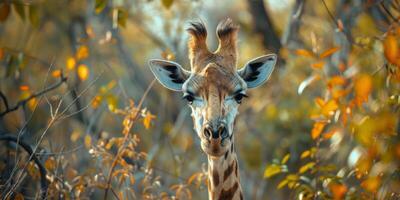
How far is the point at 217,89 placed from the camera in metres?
5.68

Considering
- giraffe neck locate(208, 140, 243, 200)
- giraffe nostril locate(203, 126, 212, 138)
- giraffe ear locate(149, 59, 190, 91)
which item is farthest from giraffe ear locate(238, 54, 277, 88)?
giraffe nostril locate(203, 126, 212, 138)

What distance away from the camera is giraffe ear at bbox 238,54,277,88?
643cm

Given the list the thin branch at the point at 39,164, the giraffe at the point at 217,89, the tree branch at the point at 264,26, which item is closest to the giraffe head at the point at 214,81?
the giraffe at the point at 217,89

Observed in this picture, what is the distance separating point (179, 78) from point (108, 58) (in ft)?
33.0

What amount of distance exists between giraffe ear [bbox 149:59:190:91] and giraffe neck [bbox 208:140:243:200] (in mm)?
991

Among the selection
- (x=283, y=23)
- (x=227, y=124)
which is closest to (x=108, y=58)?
(x=283, y=23)

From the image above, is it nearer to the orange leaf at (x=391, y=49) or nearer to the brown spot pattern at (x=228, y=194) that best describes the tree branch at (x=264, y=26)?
the brown spot pattern at (x=228, y=194)

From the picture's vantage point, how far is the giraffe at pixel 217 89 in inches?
212

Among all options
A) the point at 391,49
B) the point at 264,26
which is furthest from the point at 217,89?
the point at 264,26

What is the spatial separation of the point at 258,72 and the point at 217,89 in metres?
0.91

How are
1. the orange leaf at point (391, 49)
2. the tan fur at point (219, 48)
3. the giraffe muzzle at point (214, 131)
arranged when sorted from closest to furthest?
the orange leaf at point (391, 49) < the giraffe muzzle at point (214, 131) < the tan fur at point (219, 48)

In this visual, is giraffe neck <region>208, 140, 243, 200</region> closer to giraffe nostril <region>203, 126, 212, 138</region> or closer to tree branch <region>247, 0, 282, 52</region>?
giraffe nostril <region>203, 126, 212, 138</region>

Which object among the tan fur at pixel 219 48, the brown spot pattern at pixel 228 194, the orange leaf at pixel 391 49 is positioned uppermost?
the orange leaf at pixel 391 49

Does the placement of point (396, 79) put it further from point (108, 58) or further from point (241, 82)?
point (108, 58)
